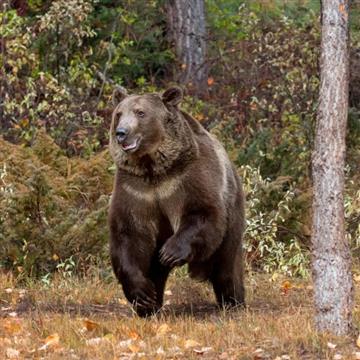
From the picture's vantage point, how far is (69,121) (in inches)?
555

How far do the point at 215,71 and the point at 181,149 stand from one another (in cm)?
967

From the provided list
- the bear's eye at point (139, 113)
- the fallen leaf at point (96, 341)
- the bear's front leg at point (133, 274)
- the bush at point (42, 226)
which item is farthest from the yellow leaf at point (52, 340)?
the bush at point (42, 226)

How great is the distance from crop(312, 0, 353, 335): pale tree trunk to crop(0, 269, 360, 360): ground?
0.75ft

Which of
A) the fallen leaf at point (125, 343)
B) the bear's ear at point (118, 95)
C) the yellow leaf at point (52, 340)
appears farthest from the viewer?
the bear's ear at point (118, 95)

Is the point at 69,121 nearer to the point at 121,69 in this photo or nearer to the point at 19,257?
the point at 121,69

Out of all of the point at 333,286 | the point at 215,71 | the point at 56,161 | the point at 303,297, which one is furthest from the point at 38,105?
the point at 333,286

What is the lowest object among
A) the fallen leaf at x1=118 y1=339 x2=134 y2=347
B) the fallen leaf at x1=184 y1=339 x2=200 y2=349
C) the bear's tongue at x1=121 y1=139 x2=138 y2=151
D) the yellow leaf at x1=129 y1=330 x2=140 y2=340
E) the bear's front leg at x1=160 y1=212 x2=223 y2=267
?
the yellow leaf at x1=129 y1=330 x2=140 y2=340

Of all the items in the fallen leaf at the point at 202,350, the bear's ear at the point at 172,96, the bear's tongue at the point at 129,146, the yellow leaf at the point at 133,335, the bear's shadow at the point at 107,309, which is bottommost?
the bear's shadow at the point at 107,309

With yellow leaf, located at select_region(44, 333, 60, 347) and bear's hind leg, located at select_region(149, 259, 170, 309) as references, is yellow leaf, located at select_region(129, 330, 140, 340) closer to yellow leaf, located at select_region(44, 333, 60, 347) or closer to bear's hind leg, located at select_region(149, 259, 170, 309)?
yellow leaf, located at select_region(44, 333, 60, 347)

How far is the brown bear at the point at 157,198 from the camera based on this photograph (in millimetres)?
7699

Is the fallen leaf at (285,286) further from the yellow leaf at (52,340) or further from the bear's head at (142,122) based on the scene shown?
the yellow leaf at (52,340)

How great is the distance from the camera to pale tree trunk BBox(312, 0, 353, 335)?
653cm

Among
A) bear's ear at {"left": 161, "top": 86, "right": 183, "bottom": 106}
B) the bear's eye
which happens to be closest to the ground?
the bear's eye

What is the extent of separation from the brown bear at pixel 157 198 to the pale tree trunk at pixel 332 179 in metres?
1.27
